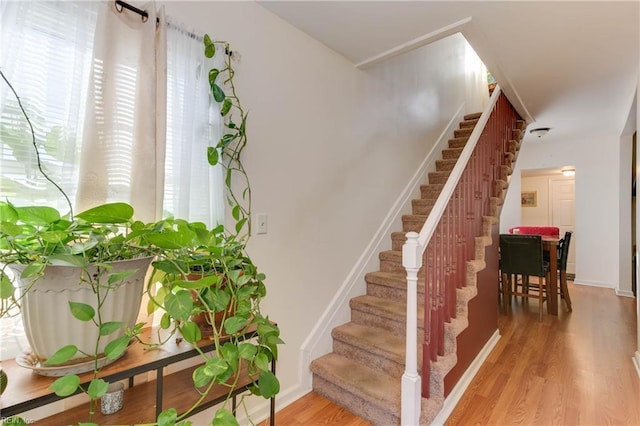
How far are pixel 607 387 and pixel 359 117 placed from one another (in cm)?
258

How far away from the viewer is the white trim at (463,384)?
5.84 feet

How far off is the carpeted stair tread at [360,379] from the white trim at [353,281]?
0.08 meters

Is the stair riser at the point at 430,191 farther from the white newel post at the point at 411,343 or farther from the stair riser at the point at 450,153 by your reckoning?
the white newel post at the point at 411,343

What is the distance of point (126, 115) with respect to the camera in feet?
3.95

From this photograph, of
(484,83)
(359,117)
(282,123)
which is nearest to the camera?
(282,123)

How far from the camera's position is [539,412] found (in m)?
1.83

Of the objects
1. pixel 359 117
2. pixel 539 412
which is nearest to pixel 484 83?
pixel 359 117

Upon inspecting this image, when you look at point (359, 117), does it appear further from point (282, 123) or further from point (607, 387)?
point (607, 387)

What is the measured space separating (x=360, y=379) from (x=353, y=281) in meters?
0.73

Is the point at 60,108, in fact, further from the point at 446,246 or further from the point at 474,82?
the point at 474,82

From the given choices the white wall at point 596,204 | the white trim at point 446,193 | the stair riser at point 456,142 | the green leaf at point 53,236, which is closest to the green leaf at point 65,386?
the green leaf at point 53,236

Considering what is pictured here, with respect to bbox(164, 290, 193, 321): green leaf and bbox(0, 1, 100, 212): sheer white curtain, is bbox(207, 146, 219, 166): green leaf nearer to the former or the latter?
bbox(0, 1, 100, 212): sheer white curtain

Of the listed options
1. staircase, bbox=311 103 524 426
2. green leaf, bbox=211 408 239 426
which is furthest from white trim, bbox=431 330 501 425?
green leaf, bbox=211 408 239 426

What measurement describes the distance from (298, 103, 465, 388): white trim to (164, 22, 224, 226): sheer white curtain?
1.12 metres
